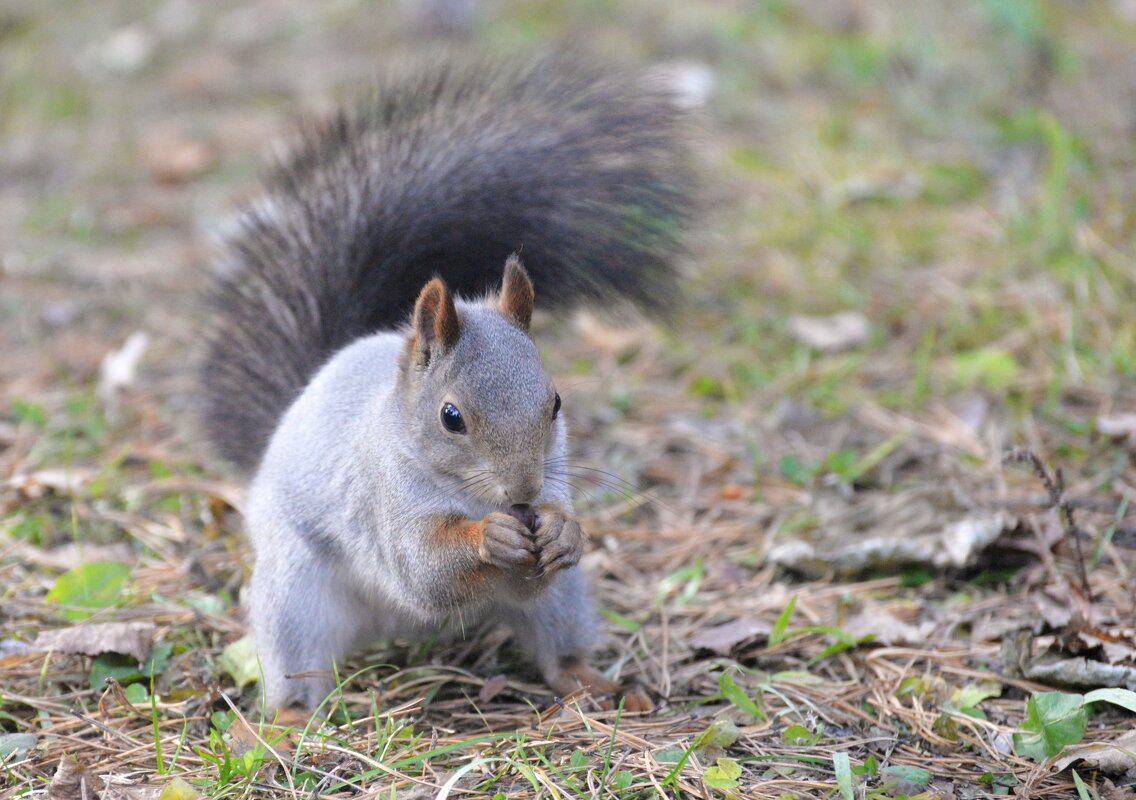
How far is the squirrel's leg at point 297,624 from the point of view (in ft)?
6.15

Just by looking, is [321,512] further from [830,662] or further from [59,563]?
[830,662]

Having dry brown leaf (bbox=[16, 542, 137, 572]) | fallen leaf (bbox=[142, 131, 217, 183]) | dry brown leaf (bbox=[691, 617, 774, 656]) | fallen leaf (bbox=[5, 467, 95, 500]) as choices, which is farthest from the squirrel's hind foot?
fallen leaf (bbox=[142, 131, 217, 183])

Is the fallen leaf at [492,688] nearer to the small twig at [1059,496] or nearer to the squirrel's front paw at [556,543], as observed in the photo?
the squirrel's front paw at [556,543]

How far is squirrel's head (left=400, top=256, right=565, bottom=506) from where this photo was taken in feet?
5.39

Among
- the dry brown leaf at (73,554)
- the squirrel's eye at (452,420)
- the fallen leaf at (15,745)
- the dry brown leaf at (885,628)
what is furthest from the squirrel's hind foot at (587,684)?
the dry brown leaf at (73,554)

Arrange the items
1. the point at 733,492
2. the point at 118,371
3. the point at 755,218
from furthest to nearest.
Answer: the point at 755,218 → the point at 118,371 → the point at 733,492

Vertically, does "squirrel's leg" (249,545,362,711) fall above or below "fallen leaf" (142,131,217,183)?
below

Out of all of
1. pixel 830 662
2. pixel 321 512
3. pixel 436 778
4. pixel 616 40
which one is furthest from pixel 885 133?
pixel 436 778

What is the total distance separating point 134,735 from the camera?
5.82 ft

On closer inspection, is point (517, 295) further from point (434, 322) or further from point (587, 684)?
point (587, 684)

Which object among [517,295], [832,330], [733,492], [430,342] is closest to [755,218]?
[832,330]

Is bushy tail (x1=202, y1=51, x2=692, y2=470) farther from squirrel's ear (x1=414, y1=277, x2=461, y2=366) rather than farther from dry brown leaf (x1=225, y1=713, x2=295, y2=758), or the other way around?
dry brown leaf (x1=225, y1=713, x2=295, y2=758)

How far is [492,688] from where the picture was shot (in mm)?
1942

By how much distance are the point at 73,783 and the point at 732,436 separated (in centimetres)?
170
